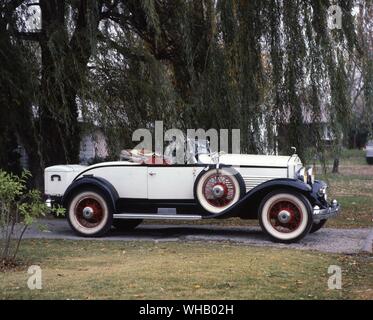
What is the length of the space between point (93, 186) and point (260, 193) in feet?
8.60

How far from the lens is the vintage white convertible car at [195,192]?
10.0m

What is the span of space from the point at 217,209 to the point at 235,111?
7.22ft

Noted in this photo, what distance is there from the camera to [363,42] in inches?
491

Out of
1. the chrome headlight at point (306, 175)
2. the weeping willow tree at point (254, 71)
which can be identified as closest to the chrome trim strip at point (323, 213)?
the chrome headlight at point (306, 175)

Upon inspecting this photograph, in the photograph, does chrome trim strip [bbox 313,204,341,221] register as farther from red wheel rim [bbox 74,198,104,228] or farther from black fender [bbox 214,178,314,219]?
red wheel rim [bbox 74,198,104,228]

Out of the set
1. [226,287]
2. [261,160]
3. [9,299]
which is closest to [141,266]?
[226,287]

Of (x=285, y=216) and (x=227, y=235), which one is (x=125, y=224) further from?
(x=285, y=216)

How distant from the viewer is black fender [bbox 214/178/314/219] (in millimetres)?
9934

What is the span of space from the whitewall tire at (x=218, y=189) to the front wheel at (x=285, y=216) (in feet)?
1.50

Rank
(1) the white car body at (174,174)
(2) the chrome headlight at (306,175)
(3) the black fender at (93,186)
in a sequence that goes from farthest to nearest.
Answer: (3) the black fender at (93,186) < (2) the chrome headlight at (306,175) < (1) the white car body at (174,174)

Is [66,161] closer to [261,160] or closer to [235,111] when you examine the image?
[235,111]

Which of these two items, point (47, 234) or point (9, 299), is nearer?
point (9, 299)

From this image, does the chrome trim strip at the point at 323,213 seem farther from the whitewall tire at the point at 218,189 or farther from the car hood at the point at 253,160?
the whitewall tire at the point at 218,189

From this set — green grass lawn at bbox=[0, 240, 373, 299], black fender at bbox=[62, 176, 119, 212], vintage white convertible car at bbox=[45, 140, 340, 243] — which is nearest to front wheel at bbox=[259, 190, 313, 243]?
vintage white convertible car at bbox=[45, 140, 340, 243]
